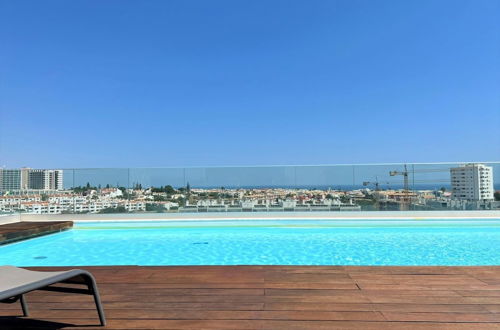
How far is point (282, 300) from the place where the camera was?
76.7 inches

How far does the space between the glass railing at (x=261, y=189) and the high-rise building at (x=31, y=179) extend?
28mm

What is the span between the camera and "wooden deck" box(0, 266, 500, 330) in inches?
64.5

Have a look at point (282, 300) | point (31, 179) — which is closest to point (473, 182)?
point (282, 300)

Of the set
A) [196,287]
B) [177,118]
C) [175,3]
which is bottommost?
[196,287]

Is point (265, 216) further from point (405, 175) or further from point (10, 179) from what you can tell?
point (10, 179)

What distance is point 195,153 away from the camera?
22.6 metres

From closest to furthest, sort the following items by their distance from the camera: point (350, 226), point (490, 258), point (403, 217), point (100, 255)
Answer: point (490, 258) → point (100, 255) → point (350, 226) → point (403, 217)

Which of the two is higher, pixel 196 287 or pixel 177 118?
pixel 177 118

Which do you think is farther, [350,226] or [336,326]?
[350,226]

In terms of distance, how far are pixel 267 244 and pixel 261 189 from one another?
3303mm

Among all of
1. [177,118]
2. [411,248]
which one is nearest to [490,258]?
[411,248]

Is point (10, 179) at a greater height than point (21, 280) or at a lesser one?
greater

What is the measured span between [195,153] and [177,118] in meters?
3.30

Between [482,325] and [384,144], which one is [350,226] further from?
[384,144]
